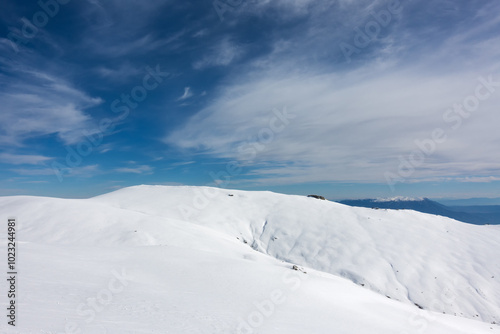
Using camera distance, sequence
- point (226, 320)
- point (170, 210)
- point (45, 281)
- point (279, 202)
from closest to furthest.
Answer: point (226, 320), point (45, 281), point (170, 210), point (279, 202)

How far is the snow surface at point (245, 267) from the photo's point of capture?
31.0 ft

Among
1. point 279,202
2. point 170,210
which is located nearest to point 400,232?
point 279,202

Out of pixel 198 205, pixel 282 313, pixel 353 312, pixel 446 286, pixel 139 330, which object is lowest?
pixel 446 286

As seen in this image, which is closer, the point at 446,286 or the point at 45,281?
the point at 45,281

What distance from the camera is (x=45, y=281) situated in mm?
10352

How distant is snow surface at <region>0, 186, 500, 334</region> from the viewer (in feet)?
31.0

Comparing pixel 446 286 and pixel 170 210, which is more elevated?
pixel 170 210

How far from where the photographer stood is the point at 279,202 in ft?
149

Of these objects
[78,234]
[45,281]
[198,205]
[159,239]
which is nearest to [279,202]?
[198,205]

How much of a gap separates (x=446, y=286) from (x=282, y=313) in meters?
22.4

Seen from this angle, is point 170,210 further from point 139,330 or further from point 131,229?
point 139,330

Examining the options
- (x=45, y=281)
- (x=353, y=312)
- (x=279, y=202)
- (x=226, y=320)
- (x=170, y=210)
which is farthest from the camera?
(x=279, y=202)

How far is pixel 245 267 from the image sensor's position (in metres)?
16.3

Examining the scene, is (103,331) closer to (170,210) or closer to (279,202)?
(170,210)
